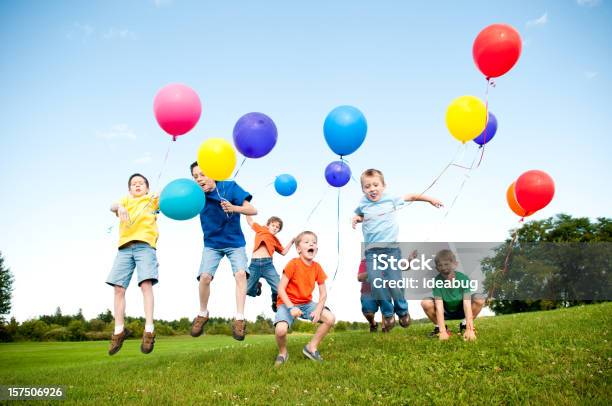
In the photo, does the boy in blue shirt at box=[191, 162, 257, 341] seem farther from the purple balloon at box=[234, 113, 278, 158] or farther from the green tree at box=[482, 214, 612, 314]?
the green tree at box=[482, 214, 612, 314]

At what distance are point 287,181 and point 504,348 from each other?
411 cm

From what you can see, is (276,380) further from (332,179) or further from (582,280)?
(582,280)

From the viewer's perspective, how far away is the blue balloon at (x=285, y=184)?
8109mm

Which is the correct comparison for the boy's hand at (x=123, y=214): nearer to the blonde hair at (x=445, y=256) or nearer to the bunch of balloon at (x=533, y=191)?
the blonde hair at (x=445, y=256)

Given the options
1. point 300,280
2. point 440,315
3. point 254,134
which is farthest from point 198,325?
point 440,315

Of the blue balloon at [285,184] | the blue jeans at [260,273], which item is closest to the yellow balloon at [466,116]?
the blue balloon at [285,184]

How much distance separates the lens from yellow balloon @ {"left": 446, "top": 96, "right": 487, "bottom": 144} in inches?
265

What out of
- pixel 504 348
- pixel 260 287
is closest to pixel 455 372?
pixel 504 348

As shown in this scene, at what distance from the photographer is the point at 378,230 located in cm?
681

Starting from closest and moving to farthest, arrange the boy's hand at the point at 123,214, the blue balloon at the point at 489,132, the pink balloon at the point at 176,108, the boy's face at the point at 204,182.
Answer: the boy's hand at the point at 123,214 → the pink balloon at the point at 176,108 → the boy's face at the point at 204,182 → the blue balloon at the point at 489,132

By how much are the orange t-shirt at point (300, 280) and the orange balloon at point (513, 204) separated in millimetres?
4042

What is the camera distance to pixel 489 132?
8016 mm

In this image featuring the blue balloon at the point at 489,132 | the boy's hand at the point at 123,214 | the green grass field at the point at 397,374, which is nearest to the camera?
the green grass field at the point at 397,374

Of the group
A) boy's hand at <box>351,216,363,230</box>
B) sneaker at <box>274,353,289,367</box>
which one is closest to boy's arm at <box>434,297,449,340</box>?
boy's hand at <box>351,216,363,230</box>
